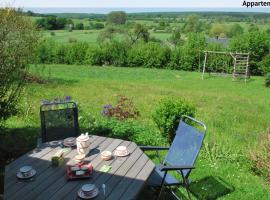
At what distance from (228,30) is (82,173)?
2318 inches

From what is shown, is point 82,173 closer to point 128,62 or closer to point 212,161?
point 212,161

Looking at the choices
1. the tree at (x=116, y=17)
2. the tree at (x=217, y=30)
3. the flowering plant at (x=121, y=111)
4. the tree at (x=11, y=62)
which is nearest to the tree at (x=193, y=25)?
the tree at (x=217, y=30)

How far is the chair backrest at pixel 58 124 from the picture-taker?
437 cm

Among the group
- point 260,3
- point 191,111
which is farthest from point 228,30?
point 191,111

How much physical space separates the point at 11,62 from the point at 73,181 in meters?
3.26

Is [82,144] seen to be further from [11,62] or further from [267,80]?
[267,80]

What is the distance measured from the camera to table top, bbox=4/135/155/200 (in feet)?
9.27

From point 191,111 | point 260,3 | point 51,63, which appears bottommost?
point 51,63

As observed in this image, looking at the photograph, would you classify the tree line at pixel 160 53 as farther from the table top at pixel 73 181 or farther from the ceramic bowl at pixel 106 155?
the ceramic bowl at pixel 106 155

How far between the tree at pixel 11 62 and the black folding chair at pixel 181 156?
8.64ft

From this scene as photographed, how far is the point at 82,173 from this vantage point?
10.1 feet

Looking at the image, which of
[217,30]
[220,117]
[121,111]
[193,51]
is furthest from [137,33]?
[121,111]

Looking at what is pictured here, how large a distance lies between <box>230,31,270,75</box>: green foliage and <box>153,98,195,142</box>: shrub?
62.6ft

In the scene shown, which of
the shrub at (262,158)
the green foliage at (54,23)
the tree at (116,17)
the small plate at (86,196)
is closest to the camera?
the small plate at (86,196)
